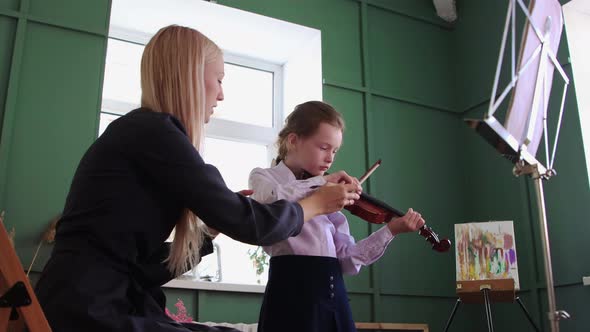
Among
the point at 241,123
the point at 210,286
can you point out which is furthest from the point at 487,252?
the point at 241,123

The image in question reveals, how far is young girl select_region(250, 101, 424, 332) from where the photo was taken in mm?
1839

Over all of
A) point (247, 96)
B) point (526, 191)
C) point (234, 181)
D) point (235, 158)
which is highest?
point (247, 96)

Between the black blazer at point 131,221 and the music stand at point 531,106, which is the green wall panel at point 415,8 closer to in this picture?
the music stand at point 531,106

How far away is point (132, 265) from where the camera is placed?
1123mm

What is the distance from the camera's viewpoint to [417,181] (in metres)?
4.00

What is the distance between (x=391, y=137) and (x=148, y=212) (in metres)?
3.00

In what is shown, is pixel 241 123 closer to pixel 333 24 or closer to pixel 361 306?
pixel 333 24

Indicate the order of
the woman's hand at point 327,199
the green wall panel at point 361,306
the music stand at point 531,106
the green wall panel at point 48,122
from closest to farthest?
the woman's hand at point 327,199
the music stand at point 531,106
the green wall panel at point 48,122
the green wall panel at point 361,306

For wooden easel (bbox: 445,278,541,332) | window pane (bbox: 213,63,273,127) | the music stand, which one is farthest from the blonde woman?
window pane (bbox: 213,63,273,127)

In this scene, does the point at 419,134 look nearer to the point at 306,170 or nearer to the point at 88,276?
the point at 306,170

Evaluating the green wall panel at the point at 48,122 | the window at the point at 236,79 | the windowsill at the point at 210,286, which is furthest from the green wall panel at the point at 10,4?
the windowsill at the point at 210,286

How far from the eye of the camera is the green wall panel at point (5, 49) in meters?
2.94

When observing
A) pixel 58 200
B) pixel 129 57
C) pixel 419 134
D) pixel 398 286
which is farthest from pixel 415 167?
pixel 58 200

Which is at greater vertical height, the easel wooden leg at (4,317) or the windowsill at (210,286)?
the windowsill at (210,286)
